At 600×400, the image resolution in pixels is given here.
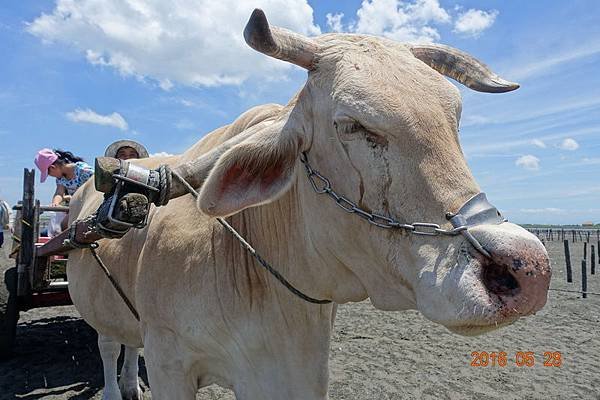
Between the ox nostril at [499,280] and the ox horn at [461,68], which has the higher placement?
the ox horn at [461,68]

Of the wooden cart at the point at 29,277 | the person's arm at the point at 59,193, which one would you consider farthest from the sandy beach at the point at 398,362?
the person's arm at the point at 59,193

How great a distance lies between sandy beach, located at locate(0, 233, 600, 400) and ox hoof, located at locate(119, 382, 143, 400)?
0.34 m

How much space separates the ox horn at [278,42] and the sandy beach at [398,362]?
14.7ft

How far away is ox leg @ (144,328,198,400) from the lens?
2814mm

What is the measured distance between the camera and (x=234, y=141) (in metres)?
2.59

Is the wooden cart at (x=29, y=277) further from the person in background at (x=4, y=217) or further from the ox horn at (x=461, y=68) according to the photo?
the ox horn at (x=461, y=68)

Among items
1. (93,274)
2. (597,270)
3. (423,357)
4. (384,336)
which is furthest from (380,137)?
(597,270)

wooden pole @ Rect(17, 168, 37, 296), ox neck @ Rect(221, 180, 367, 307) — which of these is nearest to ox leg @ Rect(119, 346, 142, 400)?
wooden pole @ Rect(17, 168, 37, 296)

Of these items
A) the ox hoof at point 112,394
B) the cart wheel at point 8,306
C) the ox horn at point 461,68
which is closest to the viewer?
the ox horn at point 461,68

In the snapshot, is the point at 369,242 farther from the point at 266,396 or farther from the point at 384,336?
the point at 384,336

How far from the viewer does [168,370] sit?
111 inches

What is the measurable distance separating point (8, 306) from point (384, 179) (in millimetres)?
5529

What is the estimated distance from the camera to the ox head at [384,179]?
1.50m

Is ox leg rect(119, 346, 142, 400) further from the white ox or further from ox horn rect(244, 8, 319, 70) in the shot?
ox horn rect(244, 8, 319, 70)
